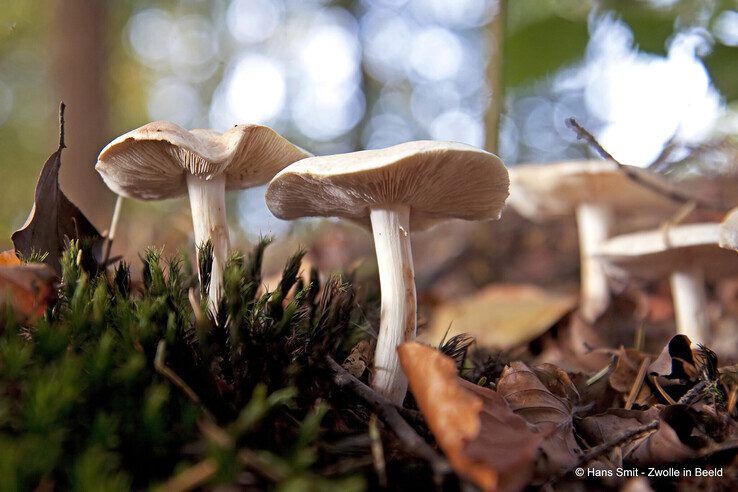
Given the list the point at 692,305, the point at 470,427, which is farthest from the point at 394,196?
the point at 692,305

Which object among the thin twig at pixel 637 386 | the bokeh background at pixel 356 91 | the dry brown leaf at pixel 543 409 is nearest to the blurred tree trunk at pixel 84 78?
the bokeh background at pixel 356 91

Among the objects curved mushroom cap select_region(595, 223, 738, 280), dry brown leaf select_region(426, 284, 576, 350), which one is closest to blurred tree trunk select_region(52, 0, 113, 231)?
dry brown leaf select_region(426, 284, 576, 350)

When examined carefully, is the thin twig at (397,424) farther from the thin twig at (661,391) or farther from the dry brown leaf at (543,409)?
the thin twig at (661,391)

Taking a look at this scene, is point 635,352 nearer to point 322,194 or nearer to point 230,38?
point 322,194

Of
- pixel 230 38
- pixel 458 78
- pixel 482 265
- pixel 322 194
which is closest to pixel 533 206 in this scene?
pixel 482 265

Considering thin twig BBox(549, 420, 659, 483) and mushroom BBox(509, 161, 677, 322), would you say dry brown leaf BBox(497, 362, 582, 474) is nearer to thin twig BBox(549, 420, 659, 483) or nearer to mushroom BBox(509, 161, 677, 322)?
thin twig BBox(549, 420, 659, 483)
